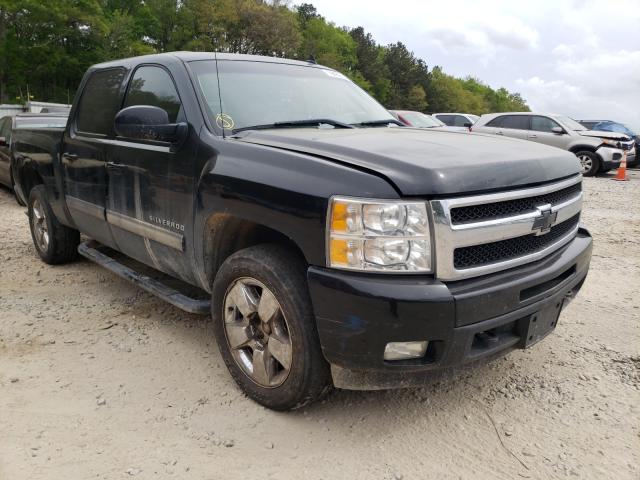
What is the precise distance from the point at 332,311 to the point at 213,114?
4.79 ft

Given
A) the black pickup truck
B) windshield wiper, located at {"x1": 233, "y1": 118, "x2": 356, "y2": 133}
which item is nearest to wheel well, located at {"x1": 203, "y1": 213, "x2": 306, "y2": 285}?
the black pickup truck

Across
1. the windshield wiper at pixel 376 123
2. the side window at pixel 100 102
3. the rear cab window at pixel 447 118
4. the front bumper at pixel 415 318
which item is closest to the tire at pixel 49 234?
the side window at pixel 100 102

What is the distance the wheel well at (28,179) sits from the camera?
5.44 meters

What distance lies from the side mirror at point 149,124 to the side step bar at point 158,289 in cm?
94

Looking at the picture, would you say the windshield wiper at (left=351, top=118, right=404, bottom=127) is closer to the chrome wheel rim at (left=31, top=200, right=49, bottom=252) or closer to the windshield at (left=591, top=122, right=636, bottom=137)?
the chrome wheel rim at (left=31, top=200, right=49, bottom=252)

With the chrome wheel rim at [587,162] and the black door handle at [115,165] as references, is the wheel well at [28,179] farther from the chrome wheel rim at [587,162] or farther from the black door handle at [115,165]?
the chrome wheel rim at [587,162]

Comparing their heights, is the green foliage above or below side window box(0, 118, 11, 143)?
above

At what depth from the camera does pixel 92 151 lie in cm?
404

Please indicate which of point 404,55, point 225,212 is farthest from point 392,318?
point 404,55

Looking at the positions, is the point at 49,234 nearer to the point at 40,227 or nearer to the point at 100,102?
the point at 40,227

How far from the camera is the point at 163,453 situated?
246 centimetres

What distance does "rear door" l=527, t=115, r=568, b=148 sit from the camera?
14273 millimetres

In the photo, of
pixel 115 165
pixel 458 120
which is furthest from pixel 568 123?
pixel 115 165

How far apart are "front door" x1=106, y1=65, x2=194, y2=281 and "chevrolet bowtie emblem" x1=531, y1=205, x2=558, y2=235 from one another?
5.91 ft
